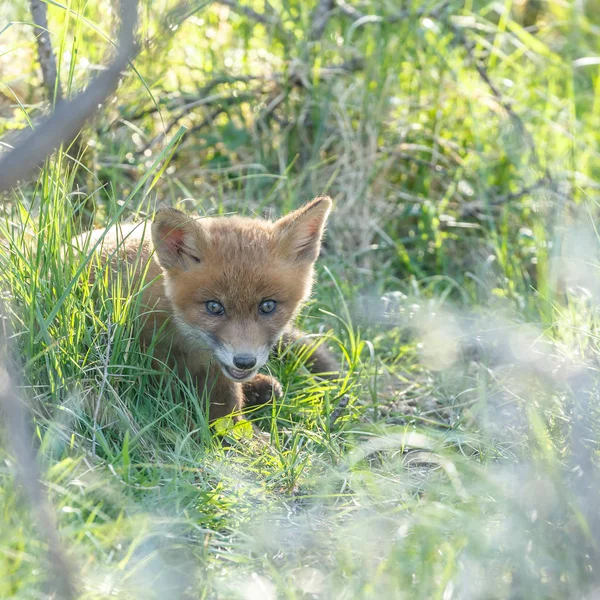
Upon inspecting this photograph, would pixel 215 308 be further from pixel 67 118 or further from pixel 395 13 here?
pixel 395 13

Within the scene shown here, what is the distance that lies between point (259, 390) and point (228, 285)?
0.69 metres

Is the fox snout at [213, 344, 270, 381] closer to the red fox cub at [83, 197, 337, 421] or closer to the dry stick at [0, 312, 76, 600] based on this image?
the red fox cub at [83, 197, 337, 421]

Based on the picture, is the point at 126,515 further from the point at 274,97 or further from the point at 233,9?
the point at 233,9

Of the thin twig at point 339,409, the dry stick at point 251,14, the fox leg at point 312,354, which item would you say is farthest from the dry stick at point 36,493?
the dry stick at point 251,14

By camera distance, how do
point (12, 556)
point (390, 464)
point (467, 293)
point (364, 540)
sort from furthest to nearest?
point (467, 293), point (390, 464), point (364, 540), point (12, 556)

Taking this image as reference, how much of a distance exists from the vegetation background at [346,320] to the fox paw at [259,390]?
0.28ft

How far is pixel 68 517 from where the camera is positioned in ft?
7.76

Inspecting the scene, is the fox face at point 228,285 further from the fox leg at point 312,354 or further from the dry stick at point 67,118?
the dry stick at point 67,118

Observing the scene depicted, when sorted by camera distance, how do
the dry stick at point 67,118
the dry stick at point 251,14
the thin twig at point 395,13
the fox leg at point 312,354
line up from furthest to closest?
the thin twig at point 395,13 < the dry stick at point 251,14 < the fox leg at point 312,354 < the dry stick at point 67,118

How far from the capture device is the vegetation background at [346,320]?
7.73 ft

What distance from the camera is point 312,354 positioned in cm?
396

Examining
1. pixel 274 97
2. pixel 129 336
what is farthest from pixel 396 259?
pixel 129 336

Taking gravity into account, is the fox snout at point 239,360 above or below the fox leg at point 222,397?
above

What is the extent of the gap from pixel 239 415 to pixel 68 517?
1.20m
